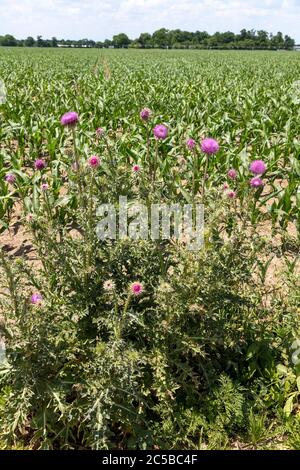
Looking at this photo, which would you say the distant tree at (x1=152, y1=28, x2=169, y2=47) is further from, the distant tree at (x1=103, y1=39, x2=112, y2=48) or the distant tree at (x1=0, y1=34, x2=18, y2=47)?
the distant tree at (x1=0, y1=34, x2=18, y2=47)

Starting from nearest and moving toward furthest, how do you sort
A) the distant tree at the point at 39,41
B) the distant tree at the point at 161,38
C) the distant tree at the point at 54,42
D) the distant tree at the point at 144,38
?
the distant tree at the point at 161,38 < the distant tree at the point at 54,42 < the distant tree at the point at 39,41 < the distant tree at the point at 144,38

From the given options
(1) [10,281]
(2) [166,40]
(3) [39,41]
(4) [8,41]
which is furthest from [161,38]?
(1) [10,281]

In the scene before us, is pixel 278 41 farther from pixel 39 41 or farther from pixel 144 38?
pixel 39 41

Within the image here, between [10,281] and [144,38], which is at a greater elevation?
[144,38]

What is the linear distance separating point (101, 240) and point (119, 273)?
229mm

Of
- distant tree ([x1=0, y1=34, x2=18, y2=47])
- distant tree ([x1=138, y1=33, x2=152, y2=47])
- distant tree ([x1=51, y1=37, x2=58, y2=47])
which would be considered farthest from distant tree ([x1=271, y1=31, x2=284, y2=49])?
distant tree ([x1=0, y1=34, x2=18, y2=47])

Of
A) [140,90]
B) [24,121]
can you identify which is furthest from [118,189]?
[140,90]

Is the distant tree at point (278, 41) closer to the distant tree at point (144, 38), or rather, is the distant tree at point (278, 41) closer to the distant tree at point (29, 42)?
the distant tree at point (144, 38)

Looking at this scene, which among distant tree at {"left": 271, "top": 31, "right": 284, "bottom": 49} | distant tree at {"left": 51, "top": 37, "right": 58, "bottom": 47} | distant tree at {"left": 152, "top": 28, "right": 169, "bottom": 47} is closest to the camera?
distant tree at {"left": 271, "top": 31, "right": 284, "bottom": 49}

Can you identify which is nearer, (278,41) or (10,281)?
(10,281)

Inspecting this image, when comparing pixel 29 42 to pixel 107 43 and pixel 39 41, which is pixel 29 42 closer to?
pixel 39 41

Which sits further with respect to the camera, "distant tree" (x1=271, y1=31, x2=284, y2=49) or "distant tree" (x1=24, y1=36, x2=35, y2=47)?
"distant tree" (x1=24, y1=36, x2=35, y2=47)

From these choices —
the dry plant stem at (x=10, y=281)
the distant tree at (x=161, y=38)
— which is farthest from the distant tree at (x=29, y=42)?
the dry plant stem at (x=10, y=281)

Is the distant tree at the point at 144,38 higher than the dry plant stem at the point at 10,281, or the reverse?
the distant tree at the point at 144,38
